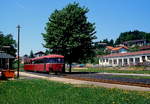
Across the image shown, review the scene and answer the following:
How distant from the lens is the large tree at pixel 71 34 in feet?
155

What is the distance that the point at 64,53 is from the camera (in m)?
48.4

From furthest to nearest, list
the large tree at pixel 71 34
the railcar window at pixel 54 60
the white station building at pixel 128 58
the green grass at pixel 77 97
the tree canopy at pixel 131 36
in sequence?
the tree canopy at pixel 131 36 < the white station building at pixel 128 58 < the large tree at pixel 71 34 < the railcar window at pixel 54 60 < the green grass at pixel 77 97

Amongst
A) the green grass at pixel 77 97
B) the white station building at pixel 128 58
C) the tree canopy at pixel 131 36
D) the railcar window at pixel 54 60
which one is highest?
the tree canopy at pixel 131 36

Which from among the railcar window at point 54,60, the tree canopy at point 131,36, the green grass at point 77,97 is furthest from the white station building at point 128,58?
the tree canopy at point 131,36

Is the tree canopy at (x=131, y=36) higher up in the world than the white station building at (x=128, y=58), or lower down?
higher up

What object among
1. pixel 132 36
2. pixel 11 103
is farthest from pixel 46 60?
pixel 132 36

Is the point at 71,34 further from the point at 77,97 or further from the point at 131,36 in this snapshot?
the point at 131,36

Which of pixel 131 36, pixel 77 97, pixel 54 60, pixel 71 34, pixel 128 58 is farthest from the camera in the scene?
pixel 131 36

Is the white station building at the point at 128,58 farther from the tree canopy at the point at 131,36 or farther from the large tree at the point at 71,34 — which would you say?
the tree canopy at the point at 131,36

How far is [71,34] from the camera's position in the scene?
47.8 m

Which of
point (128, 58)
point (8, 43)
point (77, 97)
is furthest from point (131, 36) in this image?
point (77, 97)

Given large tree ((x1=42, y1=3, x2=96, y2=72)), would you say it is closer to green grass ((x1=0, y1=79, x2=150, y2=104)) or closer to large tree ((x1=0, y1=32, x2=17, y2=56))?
green grass ((x1=0, y1=79, x2=150, y2=104))

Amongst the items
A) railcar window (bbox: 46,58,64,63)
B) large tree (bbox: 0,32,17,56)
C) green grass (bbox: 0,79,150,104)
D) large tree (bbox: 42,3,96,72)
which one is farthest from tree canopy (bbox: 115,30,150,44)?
green grass (bbox: 0,79,150,104)

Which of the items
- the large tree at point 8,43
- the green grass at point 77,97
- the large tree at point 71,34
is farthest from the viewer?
the large tree at point 8,43
